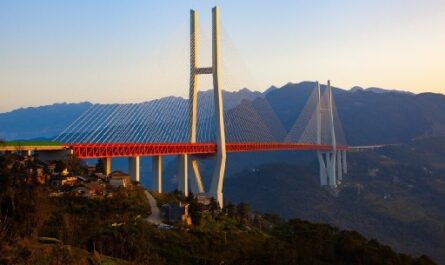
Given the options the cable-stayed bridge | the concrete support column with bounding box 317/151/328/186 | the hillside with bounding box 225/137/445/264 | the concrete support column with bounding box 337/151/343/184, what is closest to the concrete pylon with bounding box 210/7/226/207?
the cable-stayed bridge

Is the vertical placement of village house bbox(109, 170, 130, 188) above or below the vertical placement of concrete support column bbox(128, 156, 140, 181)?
below

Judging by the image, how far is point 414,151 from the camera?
87.1m

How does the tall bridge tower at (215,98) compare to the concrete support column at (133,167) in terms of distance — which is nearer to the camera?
the concrete support column at (133,167)

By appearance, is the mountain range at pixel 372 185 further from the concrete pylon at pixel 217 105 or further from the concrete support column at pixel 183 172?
the concrete support column at pixel 183 172

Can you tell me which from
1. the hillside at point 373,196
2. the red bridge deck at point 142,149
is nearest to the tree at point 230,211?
the red bridge deck at point 142,149

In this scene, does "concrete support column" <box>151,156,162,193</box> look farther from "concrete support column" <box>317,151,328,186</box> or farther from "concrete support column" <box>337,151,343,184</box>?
"concrete support column" <box>337,151,343,184</box>

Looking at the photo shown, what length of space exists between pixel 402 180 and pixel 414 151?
16.0 meters

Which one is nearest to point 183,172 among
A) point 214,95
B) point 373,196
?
point 214,95

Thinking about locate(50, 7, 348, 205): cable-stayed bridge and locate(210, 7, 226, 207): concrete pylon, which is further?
locate(210, 7, 226, 207): concrete pylon

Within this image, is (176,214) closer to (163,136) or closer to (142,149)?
(142,149)

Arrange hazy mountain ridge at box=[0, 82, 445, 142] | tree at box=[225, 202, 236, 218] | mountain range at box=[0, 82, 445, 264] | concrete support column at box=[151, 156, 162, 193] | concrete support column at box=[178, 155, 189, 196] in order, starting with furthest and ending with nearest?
hazy mountain ridge at box=[0, 82, 445, 142] < mountain range at box=[0, 82, 445, 264] < concrete support column at box=[178, 155, 189, 196] < concrete support column at box=[151, 156, 162, 193] < tree at box=[225, 202, 236, 218]

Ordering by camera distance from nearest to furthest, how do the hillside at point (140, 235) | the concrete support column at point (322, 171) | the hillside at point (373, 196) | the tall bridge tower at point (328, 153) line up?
the hillside at point (140, 235) → the hillside at point (373, 196) → the concrete support column at point (322, 171) → the tall bridge tower at point (328, 153)

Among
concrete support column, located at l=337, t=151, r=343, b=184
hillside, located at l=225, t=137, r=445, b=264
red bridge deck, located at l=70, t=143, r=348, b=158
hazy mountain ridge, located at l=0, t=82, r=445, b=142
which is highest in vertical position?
hazy mountain ridge, located at l=0, t=82, r=445, b=142

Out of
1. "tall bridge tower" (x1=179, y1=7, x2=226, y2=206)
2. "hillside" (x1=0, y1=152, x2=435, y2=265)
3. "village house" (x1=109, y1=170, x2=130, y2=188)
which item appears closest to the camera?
"hillside" (x1=0, y1=152, x2=435, y2=265)
